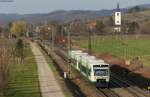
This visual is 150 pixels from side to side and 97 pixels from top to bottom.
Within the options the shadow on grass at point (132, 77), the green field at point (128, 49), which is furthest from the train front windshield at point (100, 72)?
the green field at point (128, 49)

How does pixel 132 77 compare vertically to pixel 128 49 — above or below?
above

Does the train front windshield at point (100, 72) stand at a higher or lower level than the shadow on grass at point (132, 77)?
higher

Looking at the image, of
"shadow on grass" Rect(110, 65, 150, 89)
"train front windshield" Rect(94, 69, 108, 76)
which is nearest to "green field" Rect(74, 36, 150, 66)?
"shadow on grass" Rect(110, 65, 150, 89)

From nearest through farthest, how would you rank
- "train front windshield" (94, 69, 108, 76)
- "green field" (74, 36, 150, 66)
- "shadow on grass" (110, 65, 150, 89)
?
1. "train front windshield" (94, 69, 108, 76)
2. "shadow on grass" (110, 65, 150, 89)
3. "green field" (74, 36, 150, 66)

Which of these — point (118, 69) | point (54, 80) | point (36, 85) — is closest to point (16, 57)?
point (118, 69)

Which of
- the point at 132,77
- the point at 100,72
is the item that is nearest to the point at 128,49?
the point at 132,77

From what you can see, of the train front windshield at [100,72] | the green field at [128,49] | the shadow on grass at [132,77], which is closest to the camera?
the train front windshield at [100,72]

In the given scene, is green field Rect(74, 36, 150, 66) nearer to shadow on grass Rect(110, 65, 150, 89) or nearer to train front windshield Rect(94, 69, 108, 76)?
shadow on grass Rect(110, 65, 150, 89)

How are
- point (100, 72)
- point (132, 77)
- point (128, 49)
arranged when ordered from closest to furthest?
point (100, 72), point (132, 77), point (128, 49)

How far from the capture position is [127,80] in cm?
5791

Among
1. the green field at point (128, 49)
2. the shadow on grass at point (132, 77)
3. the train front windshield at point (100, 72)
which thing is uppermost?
the train front windshield at point (100, 72)

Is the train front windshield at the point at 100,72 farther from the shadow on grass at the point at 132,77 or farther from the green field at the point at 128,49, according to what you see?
the green field at the point at 128,49

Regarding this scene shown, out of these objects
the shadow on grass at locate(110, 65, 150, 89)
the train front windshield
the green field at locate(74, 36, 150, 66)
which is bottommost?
the green field at locate(74, 36, 150, 66)

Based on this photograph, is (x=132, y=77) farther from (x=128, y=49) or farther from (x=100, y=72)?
(x=128, y=49)
